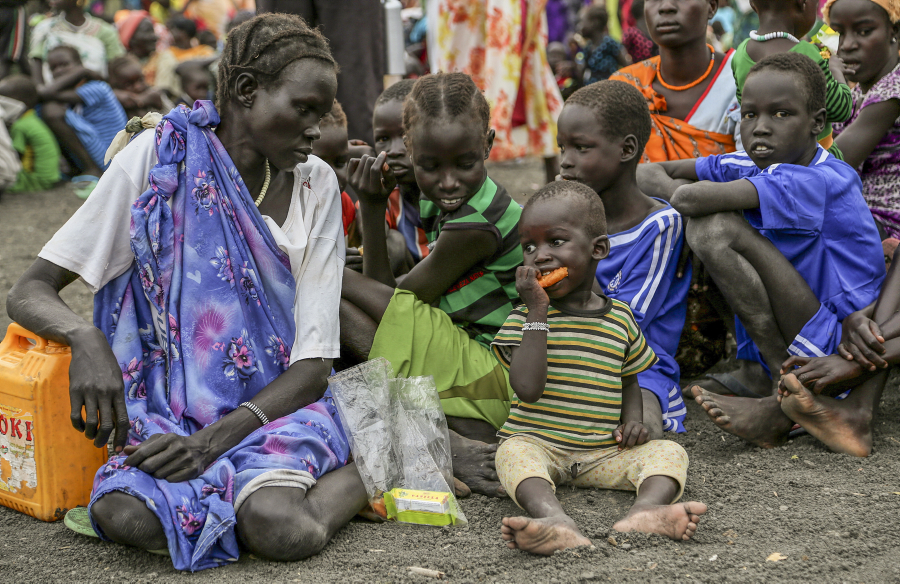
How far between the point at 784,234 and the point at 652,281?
1.58 feet

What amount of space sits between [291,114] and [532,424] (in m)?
1.17

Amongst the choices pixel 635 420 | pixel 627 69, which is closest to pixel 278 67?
→ pixel 635 420

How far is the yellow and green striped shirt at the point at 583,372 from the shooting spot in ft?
8.12

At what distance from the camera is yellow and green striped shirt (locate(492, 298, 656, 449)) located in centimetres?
247

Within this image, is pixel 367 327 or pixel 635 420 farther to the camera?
pixel 367 327

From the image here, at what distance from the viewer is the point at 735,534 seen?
2.19 m

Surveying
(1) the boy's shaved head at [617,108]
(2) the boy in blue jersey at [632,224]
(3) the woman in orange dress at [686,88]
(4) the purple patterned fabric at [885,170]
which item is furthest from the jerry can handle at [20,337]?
(4) the purple patterned fabric at [885,170]

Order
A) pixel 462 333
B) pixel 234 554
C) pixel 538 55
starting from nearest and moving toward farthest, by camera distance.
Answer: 1. pixel 234 554
2. pixel 462 333
3. pixel 538 55

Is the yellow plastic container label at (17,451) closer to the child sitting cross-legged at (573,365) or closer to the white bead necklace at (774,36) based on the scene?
the child sitting cross-legged at (573,365)

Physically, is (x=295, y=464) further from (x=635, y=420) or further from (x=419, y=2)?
(x=419, y=2)

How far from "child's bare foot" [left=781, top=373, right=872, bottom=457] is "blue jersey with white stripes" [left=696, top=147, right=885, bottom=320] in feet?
1.15

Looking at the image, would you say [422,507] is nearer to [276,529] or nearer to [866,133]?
[276,529]

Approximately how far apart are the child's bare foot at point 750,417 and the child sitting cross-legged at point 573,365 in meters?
0.33

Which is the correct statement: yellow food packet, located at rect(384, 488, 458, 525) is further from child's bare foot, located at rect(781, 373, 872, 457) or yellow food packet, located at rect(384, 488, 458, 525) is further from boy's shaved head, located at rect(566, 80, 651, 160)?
boy's shaved head, located at rect(566, 80, 651, 160)
